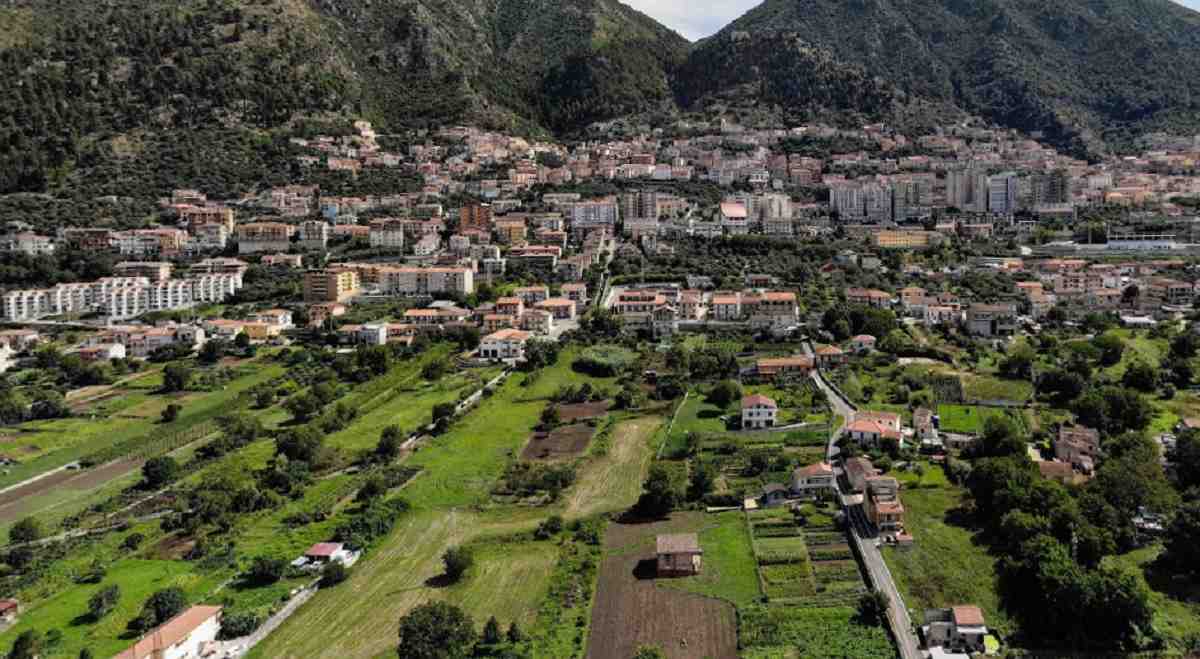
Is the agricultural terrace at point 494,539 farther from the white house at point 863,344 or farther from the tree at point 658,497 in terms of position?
the white house at point 863,344

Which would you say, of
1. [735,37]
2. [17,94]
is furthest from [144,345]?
[735,37]

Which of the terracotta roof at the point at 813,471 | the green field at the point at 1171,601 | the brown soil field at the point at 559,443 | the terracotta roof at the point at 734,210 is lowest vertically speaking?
the green field at the point at 1171,601

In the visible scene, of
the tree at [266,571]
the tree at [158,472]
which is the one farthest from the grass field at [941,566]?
the tree at [158,472]

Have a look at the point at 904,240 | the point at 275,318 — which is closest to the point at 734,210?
the point at 904,240

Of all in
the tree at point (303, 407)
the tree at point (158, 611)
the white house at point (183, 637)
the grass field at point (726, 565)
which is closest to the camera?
the white house at point (183, 637)

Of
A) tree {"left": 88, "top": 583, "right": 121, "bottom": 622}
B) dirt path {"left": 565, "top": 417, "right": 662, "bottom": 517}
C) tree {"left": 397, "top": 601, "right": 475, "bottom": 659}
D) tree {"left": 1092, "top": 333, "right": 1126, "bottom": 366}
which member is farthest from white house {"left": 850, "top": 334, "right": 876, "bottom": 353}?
tree {"left": 88, "top": 583, "right": 121, "bottom": 622}

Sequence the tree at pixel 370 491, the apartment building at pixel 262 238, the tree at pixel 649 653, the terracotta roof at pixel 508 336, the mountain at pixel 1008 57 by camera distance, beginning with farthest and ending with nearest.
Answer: the mountain at pixel 1008 57 < the apartment building at pixel 262 238 < the terracotta roof at pixel 508 336 < the tree at pixel 370 491 < the tree at pixel 649 653

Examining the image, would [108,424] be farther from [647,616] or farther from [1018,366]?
[1018,366]
